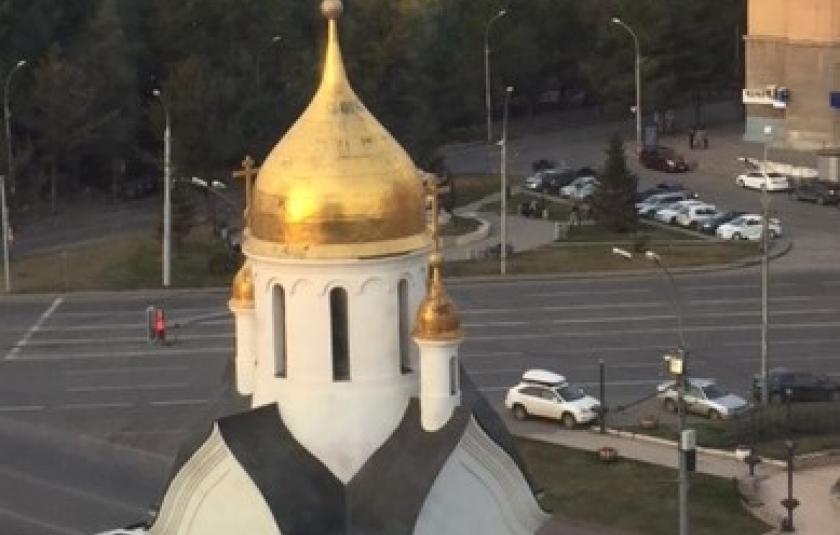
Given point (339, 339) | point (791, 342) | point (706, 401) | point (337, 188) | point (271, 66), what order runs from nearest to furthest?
1. point (337, 188)
2. point (339, 339)
3. point (706, 401)
4. point (791, 342)
5. point (271, 66)

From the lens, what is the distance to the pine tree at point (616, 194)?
63.0m

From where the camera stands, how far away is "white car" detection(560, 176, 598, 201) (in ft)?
230

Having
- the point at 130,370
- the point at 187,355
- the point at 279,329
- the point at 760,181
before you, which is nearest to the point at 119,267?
the point at 187,355

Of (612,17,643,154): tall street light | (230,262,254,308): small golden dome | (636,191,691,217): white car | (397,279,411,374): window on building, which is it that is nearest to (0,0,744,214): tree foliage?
(612,17,643,154): tall street light

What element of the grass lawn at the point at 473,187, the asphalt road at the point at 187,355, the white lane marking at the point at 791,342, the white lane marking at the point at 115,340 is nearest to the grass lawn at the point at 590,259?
the asphalt road at the point at 187,355

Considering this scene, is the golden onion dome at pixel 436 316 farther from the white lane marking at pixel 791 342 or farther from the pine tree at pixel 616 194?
the pine tree at pixel 616 194

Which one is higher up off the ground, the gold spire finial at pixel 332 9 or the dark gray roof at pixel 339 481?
the gold spire finial at pixel 332 9

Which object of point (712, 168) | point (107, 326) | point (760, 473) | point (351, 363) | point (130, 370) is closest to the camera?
point (351, 363)

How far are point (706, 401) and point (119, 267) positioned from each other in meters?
23.4

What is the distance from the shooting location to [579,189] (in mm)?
71438

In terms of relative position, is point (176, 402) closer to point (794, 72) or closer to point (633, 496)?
point (633, 496)

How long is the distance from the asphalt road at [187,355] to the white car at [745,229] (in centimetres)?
590

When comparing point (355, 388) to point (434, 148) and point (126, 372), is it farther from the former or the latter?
point (434, 148)

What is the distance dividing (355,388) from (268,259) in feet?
5.55
